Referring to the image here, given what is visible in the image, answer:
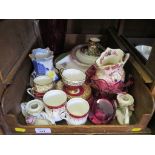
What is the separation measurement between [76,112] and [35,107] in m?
0.14

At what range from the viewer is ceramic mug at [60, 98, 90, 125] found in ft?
1.76

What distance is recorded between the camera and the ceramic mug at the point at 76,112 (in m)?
0.54

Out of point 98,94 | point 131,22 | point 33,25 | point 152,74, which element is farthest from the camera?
point 131,22

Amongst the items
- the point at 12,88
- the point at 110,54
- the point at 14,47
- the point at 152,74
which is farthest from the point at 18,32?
the point at 152,74

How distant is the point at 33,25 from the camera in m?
0.82

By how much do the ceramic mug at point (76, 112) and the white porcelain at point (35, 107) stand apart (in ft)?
0.24

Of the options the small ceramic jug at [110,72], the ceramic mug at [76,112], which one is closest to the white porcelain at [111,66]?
the small ceramic jug at [110,72]

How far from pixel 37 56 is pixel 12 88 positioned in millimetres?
174

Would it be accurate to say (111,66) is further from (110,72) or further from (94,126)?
(94,126)

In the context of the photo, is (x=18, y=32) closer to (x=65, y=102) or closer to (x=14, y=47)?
(x=14, y=47)

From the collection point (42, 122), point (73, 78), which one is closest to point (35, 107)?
point (42, 122)

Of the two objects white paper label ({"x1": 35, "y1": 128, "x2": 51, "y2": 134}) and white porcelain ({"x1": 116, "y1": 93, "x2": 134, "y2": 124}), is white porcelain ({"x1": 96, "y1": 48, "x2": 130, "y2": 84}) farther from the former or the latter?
white paper label ({"x1": 35, "y1": 128, "x2": 51, "y2": 134})

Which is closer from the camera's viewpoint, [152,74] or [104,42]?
[152,74]

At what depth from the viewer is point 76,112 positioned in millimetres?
564
